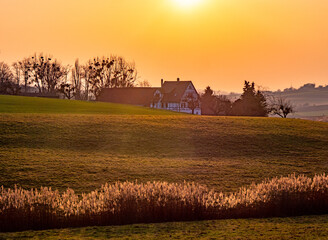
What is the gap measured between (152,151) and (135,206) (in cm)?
1346

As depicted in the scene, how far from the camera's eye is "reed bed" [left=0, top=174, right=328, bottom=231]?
9.98 meters

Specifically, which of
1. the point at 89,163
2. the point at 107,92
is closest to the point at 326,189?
the point at 89,163

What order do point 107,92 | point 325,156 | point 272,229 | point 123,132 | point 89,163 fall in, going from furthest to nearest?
point 107,92 → point 123,132 → point 325,156 → point 89,163 → point 272,229

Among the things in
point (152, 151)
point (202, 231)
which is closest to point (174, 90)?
point (152, 151)

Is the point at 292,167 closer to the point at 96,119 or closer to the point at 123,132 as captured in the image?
the point at 123,132

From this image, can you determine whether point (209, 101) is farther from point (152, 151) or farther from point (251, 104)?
point (152, 151)

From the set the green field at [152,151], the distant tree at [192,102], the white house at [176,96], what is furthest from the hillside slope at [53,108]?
the white house at [176,96]

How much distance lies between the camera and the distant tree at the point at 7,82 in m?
84.6

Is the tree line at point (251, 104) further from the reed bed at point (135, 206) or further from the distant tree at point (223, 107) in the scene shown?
the reed bed at point (135, 206)

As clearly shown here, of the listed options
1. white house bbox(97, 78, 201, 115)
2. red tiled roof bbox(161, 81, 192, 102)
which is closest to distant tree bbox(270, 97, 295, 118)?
white house bbox(97, 78, 201, 115)

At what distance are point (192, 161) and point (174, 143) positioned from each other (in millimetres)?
4783

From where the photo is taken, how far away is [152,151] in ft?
77.9

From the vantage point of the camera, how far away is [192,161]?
846 inches

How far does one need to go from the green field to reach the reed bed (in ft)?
1.96
